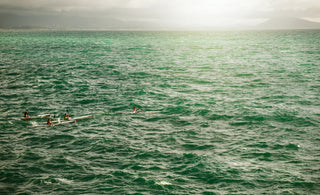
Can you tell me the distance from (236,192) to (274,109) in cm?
2468

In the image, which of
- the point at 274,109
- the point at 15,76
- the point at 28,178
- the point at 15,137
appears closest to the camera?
the point at 28,178

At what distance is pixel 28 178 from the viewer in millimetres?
25891

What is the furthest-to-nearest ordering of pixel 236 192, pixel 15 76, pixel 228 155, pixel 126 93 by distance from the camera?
pixel 15 76 < pixel 126 93 < pixel 228 155 < pixel 236 192

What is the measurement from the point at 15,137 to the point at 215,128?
26.8 metres

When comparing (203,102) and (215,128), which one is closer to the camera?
(215,128)

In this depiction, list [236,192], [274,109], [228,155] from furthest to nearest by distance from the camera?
[274,109] → [228,155] → [236,192]

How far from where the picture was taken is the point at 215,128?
123ft

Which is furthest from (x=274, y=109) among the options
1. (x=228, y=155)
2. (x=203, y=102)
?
(x=228, y=155)

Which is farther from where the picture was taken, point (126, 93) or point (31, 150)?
point (126, 93)

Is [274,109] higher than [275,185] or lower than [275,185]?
higher

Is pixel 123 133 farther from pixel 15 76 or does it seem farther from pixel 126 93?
pixel 15 76

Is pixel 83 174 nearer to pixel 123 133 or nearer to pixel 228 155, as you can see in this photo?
pixel 123 133

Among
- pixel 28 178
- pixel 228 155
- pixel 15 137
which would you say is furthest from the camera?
pixel 15 137

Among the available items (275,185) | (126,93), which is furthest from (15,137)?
(275,185)
